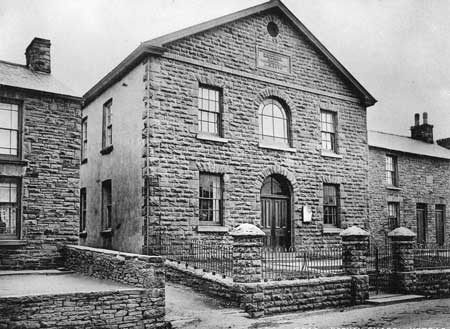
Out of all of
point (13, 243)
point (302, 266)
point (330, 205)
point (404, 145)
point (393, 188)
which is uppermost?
point (404, 145)

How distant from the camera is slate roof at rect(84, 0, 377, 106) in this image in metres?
16.6

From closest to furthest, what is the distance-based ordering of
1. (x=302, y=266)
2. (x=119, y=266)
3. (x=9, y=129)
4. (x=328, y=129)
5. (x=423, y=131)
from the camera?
(x=119, y=266) → (x=302, y=266) → (x=9, y=129) → (x=328, y=129) → (x=423, y=131)

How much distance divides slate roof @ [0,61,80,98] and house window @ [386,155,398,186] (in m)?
17.0

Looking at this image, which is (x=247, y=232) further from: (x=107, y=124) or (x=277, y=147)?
A: (x=107, y=124)

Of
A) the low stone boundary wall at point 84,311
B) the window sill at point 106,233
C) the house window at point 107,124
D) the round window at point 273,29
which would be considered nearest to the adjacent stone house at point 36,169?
the window sill at point 106,233

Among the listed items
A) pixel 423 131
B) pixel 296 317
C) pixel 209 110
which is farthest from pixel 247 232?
pixel 423 131

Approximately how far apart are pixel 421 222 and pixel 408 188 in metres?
2.46

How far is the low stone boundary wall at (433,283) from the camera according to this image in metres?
16.1

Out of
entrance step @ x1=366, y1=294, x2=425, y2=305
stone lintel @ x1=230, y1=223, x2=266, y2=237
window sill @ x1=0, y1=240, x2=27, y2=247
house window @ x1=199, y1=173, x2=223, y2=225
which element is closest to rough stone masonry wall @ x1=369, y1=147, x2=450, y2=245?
entrance step @ x1=366, y1=294, x2=425, y2=305

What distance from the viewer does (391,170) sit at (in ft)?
88.1

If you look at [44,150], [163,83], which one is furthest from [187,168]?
[44,150]

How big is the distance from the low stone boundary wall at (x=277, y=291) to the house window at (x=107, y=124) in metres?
7.01

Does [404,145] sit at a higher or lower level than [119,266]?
higher

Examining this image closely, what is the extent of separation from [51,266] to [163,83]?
6885 mm
